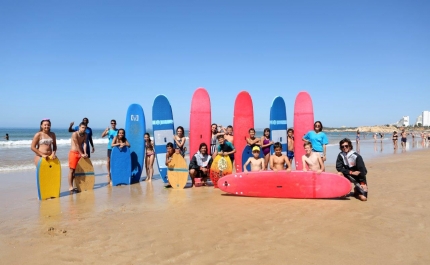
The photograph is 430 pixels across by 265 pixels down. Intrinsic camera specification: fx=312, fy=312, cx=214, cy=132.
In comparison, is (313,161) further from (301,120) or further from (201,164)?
(301,120)

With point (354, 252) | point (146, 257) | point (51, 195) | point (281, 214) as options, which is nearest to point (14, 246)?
point (146, 257)

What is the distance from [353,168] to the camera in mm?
4793

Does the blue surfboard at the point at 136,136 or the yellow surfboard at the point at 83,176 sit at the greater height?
the blue surfboard at the point at 136,136

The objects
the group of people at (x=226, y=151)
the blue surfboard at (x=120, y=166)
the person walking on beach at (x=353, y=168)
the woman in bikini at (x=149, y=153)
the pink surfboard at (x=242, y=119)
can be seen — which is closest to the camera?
the person walking on beach at (x=353, y=168)

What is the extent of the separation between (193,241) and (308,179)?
8.06 ft

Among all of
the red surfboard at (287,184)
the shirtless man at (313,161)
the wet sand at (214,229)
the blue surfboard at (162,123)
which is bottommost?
the wet sand at (214,229)

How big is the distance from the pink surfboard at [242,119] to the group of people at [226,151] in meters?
0.17

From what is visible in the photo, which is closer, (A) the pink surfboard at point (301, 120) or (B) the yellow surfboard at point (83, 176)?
(B) the yellow surfboard at point (83, 176)

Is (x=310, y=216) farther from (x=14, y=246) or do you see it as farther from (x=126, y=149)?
(x=126, y=149)

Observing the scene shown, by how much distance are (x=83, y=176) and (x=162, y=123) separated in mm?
2079

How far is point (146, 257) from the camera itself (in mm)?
2697

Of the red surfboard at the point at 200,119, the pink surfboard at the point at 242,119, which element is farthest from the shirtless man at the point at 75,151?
the pink surfboard at the point at 242,119

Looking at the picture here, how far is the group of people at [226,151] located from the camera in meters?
4.80

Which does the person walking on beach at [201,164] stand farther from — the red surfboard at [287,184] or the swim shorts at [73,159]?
the swim shorts at [73,159]
